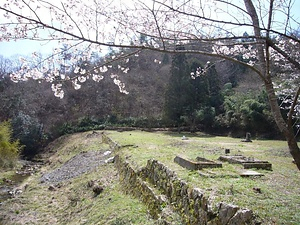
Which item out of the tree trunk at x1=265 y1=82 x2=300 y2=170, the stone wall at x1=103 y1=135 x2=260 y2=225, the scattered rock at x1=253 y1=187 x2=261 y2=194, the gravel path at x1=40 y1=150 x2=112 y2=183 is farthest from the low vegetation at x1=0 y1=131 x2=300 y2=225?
the tree trunk at x1=265 y1=82 x2=300 y2=170

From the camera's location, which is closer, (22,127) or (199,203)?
(199,203)

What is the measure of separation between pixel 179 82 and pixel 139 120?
5.72 m

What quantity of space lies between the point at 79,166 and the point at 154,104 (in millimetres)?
20318

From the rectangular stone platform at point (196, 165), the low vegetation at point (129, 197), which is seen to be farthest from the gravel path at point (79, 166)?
the rectangular stone platform at point (196, 165)

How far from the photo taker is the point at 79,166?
13.3 m

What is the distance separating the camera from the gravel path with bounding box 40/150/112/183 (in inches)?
486

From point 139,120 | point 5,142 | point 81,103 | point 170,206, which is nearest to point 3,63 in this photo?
point 81,103

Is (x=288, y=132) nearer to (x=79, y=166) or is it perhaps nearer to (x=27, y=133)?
(x=79, y=166)

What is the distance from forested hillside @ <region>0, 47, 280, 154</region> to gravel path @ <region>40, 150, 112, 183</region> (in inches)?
246

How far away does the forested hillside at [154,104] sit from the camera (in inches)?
883

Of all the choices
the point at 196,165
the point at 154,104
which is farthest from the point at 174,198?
the point at 154,104

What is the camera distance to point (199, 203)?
14.1 ft

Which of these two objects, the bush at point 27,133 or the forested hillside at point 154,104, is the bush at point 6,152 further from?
the forested hillside at point 154,104

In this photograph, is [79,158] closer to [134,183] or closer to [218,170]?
[134,183]
